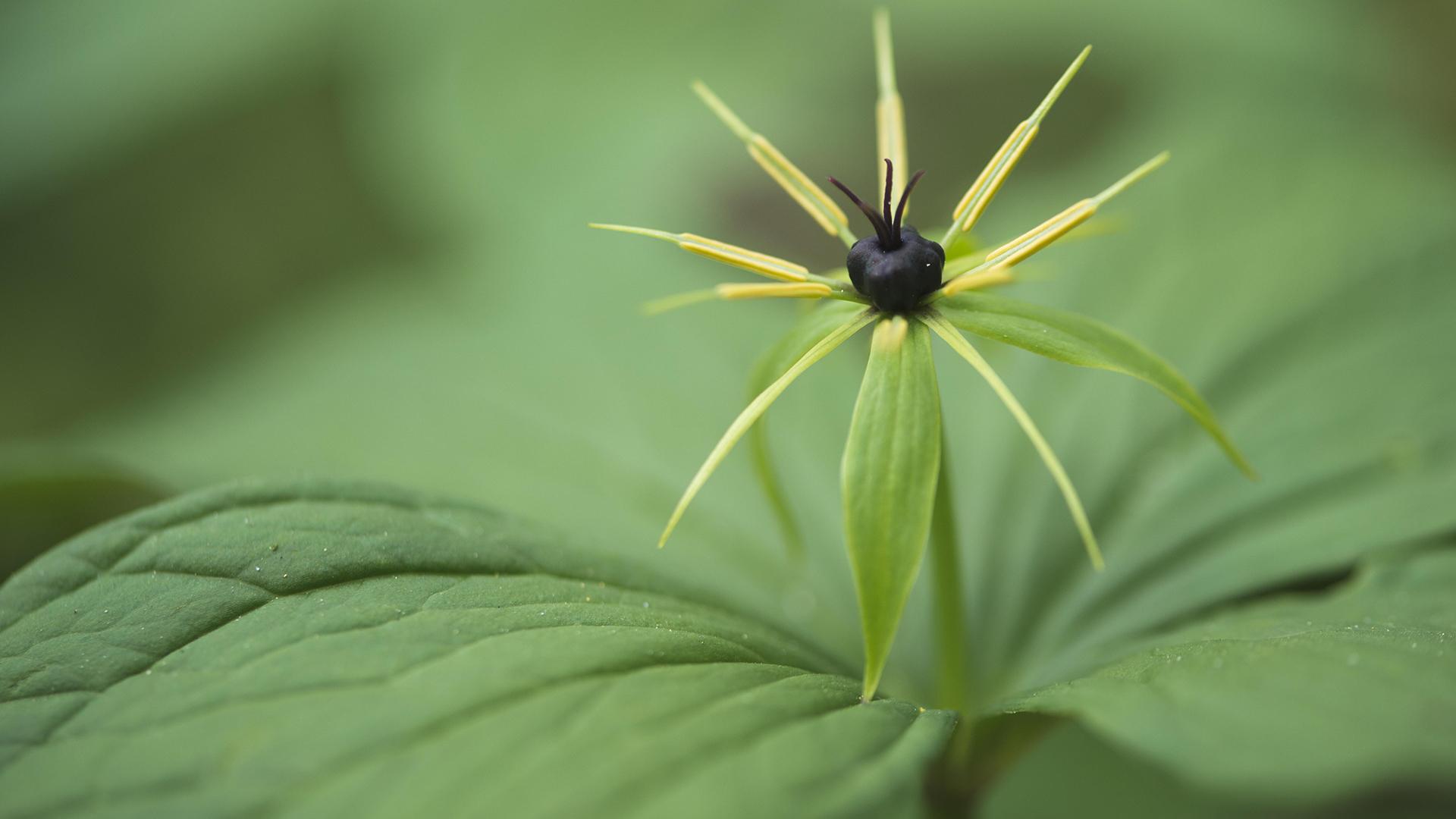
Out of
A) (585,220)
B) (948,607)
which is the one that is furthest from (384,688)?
(585,220)

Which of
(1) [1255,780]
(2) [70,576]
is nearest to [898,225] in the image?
(1) [1255,780]

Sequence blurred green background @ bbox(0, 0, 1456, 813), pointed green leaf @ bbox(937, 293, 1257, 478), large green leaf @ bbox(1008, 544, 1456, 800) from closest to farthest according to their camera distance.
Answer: large green leaf @ bbox(1008, 544, 1456, 800) < pointed green leaf @ bbox(937, 293, 1257, 478) < blurred green background @ bbox(0, 0, 1456, 813)

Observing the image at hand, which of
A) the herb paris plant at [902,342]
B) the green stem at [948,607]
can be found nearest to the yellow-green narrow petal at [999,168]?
the herb paris plant at [902,342]

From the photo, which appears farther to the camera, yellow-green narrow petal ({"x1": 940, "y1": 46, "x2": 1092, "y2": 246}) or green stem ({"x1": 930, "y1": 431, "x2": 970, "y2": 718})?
green stem ({"x1": 930, "y1": 431, "x2": 970, "y2": 718})

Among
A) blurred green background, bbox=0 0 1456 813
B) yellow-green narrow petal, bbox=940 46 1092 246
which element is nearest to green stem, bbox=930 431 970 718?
blurred green background, bbox=0 0 1456 813

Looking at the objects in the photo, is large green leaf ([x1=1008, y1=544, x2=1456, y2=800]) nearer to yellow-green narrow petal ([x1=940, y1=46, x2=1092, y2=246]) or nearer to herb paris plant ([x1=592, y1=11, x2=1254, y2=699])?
herb paris plant ([x1=592, y1=11, x2=1254, y2=699])

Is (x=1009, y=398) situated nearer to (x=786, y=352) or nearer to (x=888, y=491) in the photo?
(x=888, y=491)

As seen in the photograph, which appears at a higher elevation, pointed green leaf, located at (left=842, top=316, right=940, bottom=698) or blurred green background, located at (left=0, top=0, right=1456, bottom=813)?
blurred green background, located at (left=0, top=0, right=1456, bottom=813)

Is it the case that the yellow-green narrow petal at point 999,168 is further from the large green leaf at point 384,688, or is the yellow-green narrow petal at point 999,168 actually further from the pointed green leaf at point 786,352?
the large green leaf at point 384,688
